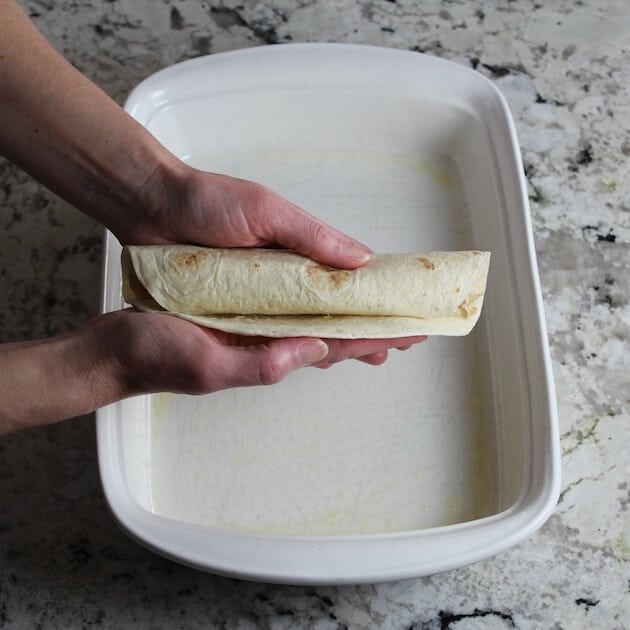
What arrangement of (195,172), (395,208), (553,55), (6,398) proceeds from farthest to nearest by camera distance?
(553,55)
(395,208)
(195,172)
(6,398)

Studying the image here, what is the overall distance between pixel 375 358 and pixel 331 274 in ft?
0.65

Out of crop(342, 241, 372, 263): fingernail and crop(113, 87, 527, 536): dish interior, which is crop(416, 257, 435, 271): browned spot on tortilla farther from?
crop(113, 87, 527, 536): dish interior

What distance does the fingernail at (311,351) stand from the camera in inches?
35.5

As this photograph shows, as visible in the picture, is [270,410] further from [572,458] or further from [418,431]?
[572,458]

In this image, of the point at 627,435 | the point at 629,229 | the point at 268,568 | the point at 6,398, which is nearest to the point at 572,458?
the point at 627,435

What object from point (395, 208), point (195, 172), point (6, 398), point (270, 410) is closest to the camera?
point (6, 398)

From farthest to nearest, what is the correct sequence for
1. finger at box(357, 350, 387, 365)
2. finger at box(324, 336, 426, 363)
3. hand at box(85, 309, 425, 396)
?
finger at box(357, 350, 387, 365) < finger at box(324, 336, 426, 363) < hand at box(85, 309, 425, 396)

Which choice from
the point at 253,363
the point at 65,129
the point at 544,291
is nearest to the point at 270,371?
the point at 253,363

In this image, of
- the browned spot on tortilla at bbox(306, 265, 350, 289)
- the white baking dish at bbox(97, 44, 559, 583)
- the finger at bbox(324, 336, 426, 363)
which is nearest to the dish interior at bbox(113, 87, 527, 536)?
the white baking dish at bbox(97, 44, 559, 583)

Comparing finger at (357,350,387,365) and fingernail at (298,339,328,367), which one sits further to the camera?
finger at (357,350,387,365)

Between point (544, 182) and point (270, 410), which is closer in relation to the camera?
point (270, 410)

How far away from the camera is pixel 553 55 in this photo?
140cm

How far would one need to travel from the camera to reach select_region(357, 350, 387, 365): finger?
3.52 ft

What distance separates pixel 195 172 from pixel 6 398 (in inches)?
16.1
